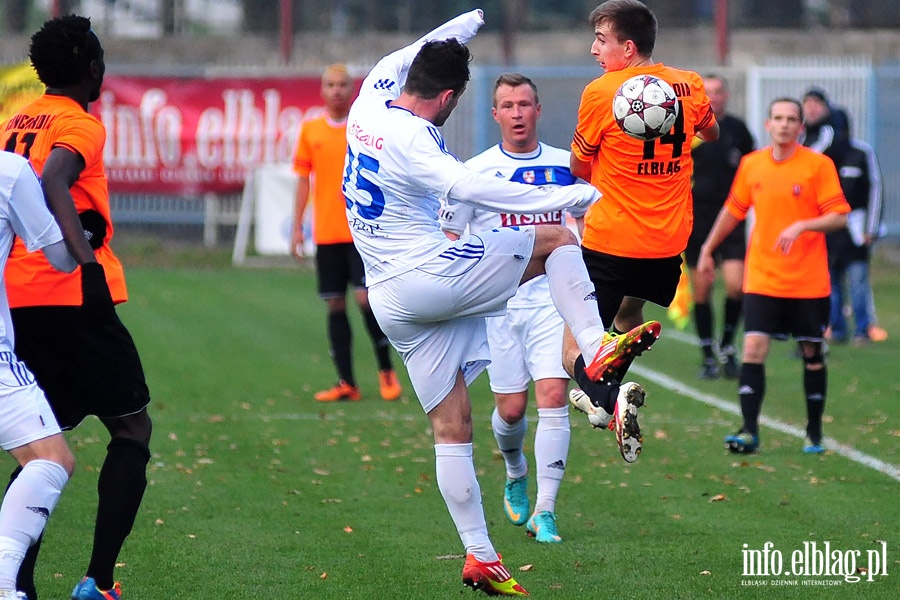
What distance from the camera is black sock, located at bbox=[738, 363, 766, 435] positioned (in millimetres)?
8859

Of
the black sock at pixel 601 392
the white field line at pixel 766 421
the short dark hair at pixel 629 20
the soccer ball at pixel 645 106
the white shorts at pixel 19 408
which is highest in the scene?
the short dark hair at pixel 629 20

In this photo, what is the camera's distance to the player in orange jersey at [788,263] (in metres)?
8.75

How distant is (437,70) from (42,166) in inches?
59.4

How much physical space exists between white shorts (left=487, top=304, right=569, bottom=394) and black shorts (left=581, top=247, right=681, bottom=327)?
1.62ft

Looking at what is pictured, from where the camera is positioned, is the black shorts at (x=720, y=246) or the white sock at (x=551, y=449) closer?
the white sock at (x=551, y=449)

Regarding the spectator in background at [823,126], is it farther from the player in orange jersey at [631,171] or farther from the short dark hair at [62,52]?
the short dark hair at [62,52]

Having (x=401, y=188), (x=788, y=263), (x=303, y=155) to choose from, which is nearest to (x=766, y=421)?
(x=788, y=263)

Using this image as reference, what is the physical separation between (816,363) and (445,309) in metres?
4.32

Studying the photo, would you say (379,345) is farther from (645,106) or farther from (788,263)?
(645,106)

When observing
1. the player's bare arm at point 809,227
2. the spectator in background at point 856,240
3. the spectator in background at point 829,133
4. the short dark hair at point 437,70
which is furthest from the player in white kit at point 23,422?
the spectator in background at point 856,240

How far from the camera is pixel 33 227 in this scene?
4.64m

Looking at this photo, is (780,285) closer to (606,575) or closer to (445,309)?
(606,575)

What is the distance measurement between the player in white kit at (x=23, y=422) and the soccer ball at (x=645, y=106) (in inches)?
99.3

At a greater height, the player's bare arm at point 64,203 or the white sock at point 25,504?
the player's bare arm at point 64,203
